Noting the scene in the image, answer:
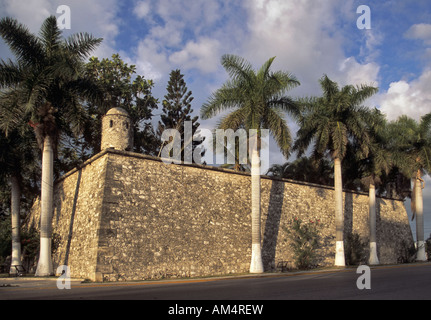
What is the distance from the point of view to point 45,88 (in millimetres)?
18609

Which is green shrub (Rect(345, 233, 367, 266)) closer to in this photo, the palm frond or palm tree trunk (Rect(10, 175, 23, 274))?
palm tree trunk (Rect(10, 175, 23, 274))

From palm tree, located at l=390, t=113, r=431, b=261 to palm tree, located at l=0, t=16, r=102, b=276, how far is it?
75.6ft

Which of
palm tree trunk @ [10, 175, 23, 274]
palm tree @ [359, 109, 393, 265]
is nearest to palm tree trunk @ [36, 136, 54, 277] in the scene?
palm tree trunk @ [10, 175, 23, 274]

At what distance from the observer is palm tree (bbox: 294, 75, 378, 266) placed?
79.0 ft

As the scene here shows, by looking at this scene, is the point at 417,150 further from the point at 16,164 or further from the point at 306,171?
the point at 16,164

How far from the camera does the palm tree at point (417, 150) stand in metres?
30.6

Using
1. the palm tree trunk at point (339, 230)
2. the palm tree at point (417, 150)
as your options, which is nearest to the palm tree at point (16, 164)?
the palm tree trunk at point (339, 230)

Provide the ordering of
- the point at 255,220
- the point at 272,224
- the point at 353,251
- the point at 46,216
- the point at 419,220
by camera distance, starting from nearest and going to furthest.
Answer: the point at 46,216 < the point at 255,220 < the point at 272,224 < the point at 353,251 < the point at 419,220

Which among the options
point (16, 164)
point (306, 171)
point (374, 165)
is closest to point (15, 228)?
point (16, 164)

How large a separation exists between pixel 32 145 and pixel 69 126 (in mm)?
3096

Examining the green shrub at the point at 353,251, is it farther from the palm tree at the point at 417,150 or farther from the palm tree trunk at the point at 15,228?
the palm tree trunk at the point at 15,228

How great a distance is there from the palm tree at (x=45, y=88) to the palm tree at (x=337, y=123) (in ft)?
43.4

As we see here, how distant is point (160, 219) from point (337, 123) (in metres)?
12.7

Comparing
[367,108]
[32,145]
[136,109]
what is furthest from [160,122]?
[367,108]
